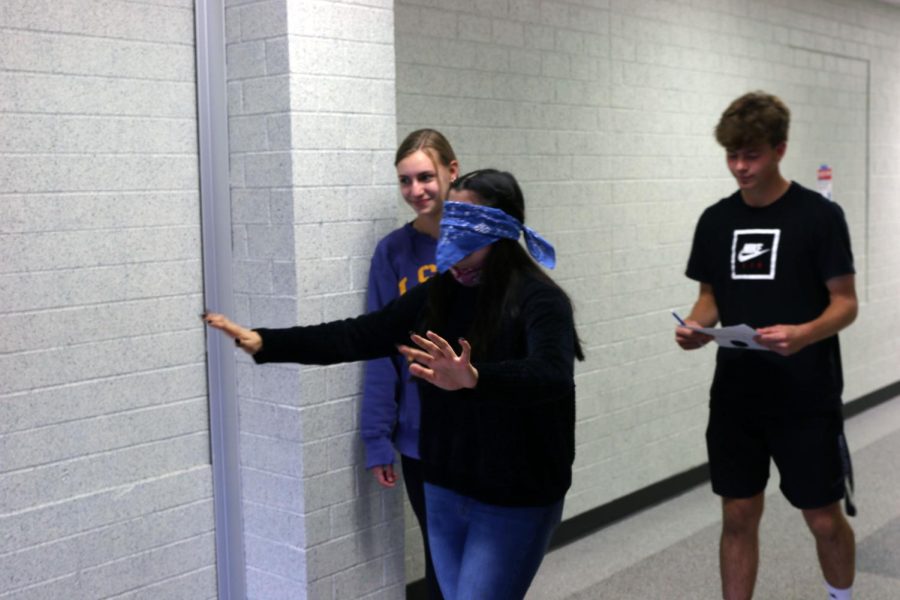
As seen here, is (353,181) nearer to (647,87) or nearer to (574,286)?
(574,286)

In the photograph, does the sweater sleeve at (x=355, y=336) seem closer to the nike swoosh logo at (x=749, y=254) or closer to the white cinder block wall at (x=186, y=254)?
the white cinder block wall at (x=186, y=254)

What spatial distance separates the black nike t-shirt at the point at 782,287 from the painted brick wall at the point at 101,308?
1683mm

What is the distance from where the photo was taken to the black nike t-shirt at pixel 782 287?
330cm

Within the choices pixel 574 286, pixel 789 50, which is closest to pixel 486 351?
pixel 574 286

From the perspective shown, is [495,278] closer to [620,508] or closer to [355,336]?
[355,336]

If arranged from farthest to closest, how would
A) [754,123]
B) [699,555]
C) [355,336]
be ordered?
[699,555] → [754,123] → [355,336]

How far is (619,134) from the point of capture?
5.22 m

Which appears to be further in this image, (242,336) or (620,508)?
(620,508)

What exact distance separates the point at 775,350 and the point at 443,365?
1469 mm

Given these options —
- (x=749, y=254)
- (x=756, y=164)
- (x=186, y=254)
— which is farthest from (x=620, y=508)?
(x=186, y=254)

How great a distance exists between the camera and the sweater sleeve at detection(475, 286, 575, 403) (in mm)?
2176

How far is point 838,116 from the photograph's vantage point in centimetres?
723

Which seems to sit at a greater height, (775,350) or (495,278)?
(495,278)

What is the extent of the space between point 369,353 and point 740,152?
140 centimetres
